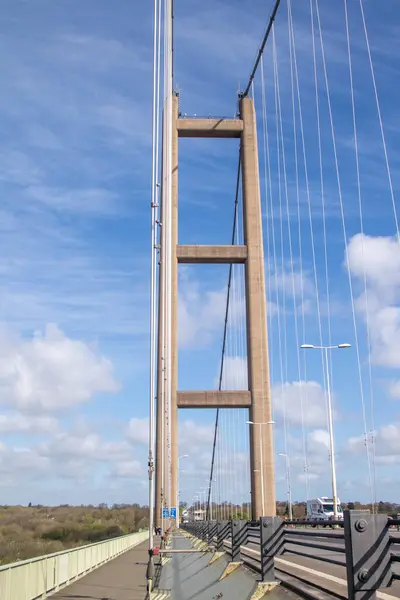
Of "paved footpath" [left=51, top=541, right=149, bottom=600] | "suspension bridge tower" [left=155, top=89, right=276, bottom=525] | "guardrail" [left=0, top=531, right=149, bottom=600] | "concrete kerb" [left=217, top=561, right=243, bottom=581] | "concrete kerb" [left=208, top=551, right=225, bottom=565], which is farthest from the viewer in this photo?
"suspension bridge tower" [left=155, top=89, right=276, bottom=525]

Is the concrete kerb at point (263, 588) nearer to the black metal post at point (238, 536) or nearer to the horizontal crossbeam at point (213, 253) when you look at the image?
the black metal post at point (238, 536)

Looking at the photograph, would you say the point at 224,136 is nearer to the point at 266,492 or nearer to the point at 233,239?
the point at 233,239

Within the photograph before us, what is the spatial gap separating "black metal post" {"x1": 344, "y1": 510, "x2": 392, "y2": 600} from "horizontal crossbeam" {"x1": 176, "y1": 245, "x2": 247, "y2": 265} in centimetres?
3301

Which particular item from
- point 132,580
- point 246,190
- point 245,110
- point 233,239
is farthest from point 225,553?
point 233,239

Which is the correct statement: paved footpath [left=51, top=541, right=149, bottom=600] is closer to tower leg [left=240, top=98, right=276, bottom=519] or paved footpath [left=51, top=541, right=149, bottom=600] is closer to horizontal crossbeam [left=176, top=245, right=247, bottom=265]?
tower leg [left=240, top=98, right=276, bottom=519]

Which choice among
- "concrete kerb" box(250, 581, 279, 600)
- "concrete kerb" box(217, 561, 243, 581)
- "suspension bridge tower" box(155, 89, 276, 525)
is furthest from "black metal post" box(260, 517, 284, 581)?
"suspension bridge tower" box(155, 89, 276, 525)

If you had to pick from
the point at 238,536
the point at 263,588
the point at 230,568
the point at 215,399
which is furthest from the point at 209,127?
the point at 263,588

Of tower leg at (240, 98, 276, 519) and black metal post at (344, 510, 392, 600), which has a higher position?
tower leg at (240, 98, 276, 519)

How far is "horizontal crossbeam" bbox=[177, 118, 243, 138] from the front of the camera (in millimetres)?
40312

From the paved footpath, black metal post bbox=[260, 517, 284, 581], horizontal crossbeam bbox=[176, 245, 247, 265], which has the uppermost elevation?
horizontal crossbeam bbox=[176, 245, 247, 265]

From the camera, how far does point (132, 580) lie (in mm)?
14906

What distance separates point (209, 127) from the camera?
135 feet

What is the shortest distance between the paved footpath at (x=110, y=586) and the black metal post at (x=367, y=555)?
7.41m

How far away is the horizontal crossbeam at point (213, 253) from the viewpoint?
3719 cm
